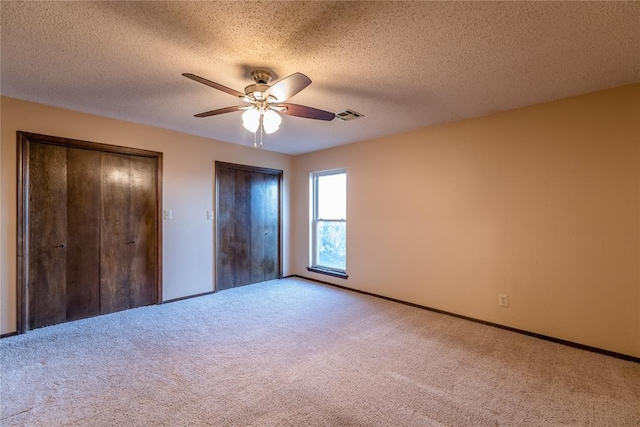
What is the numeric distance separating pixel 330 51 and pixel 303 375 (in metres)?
2.34

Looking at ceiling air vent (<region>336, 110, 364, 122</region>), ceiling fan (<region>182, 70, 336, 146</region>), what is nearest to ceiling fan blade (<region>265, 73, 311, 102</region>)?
ceiling fan (<region>182, 70, 336, 146</region>)

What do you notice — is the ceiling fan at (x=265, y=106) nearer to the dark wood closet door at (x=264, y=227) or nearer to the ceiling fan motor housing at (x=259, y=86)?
the ceiling fan motor housing at (x=259, y=86)

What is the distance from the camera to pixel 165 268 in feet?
12.7

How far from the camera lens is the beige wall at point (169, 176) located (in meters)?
2.80

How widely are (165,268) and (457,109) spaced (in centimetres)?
405

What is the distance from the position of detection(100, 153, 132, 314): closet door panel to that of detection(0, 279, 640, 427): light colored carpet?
1.18 ft

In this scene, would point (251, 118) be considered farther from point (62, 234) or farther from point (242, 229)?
point (242, 229)

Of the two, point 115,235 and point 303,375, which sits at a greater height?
point 115,235

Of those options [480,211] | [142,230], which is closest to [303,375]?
[480,211]

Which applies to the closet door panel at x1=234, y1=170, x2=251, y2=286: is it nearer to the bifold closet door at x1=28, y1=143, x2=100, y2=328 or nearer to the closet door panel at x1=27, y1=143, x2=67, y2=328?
the bifold closet door at x1=28, y1=143, x2=100, y2=328

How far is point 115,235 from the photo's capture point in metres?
3.50

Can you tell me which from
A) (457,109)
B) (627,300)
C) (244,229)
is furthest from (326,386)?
(244,229)

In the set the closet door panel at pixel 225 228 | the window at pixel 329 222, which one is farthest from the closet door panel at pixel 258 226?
the window at pixel 329 222

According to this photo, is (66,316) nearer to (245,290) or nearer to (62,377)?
(62,377)
